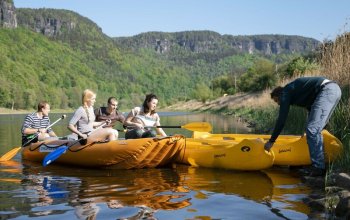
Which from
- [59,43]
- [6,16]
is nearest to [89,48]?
[59,43]

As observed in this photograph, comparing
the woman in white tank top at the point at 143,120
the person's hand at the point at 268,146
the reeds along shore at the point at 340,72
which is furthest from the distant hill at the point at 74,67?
the person's hand at the point at 268,146

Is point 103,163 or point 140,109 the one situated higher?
point 140,109

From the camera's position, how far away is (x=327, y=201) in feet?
15.9

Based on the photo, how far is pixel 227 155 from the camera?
7.85m

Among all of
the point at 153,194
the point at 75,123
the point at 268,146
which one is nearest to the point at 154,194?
the point at 153,194

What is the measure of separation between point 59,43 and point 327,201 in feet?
485

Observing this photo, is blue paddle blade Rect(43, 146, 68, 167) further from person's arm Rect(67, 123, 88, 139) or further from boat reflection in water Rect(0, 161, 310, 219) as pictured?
person's arm Rect(67, 123, 88, 139)

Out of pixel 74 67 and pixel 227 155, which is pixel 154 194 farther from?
pixel 74 67

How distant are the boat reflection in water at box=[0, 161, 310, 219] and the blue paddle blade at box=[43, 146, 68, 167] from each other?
8.3 inches

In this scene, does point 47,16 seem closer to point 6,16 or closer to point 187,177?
point 6,16

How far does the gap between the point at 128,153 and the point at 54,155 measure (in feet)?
4.65

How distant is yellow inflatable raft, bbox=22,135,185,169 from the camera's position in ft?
26.2

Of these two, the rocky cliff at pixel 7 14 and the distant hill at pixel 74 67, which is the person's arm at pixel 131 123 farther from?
the rocky cliff at pixel 7 14

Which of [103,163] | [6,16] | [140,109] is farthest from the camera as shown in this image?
[6,16]
